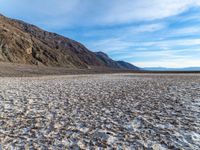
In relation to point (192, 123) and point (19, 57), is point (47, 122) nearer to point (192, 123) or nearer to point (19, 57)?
point (192, 123)

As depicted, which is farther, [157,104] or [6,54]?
[6,54]

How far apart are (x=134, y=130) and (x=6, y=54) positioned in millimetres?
77502

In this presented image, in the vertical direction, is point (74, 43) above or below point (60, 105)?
above

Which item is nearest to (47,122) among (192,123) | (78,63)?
(192,123)

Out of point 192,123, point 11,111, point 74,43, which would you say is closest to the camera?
point 192,123

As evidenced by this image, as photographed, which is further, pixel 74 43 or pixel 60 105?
pixel 74 43

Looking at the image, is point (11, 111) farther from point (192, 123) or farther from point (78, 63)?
point (78, 63)

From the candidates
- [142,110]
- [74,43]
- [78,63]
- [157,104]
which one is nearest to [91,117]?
[142,110]

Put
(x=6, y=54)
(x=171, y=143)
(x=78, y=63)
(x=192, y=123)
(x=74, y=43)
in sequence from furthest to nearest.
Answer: (x=74, y=43) < (x=78, y=63) < (x=6, y=54) < (x=192, y=123) < (x=171, y=143)

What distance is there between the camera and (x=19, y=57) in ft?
274

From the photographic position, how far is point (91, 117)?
347 inches

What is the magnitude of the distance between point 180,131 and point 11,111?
5901 mm

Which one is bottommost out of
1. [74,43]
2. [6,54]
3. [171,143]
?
[171,143]

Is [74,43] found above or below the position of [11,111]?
above
